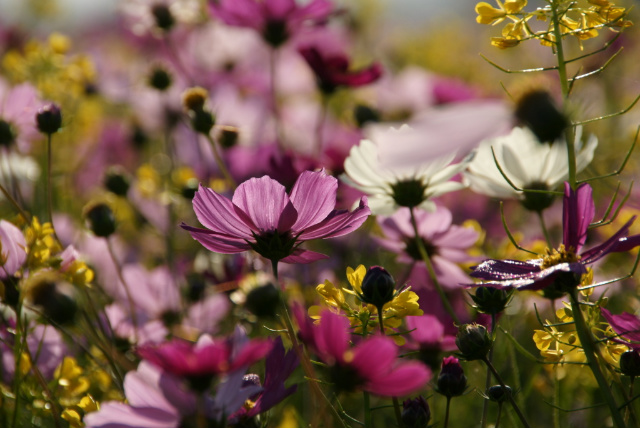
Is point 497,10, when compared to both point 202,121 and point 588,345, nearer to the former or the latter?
point 588,345

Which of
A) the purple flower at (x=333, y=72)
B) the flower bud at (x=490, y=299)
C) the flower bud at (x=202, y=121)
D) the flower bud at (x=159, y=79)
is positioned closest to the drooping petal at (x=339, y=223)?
the flower bud at (x=490, y=299)

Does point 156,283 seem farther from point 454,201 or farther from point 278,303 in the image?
point 454,201

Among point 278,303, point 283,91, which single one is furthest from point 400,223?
point 283,91

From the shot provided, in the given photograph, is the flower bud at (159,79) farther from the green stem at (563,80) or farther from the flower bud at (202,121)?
the green stem at (563,80)

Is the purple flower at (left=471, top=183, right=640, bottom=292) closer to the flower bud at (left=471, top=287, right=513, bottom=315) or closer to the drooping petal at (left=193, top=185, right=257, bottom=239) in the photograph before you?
the flower bud at (left=471, top=287, right=513, bottom=315)

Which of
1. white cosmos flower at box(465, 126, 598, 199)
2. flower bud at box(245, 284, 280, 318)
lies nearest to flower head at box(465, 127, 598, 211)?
white cosmos flower at box(465, 126, 598, 199)

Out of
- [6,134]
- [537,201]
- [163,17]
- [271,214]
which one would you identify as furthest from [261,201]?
[163,17]
